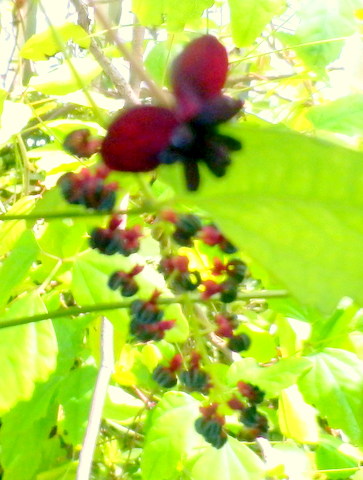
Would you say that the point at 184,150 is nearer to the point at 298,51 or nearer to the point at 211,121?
the point at 211,121

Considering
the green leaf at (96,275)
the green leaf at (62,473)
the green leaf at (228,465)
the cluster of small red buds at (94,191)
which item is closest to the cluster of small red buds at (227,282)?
the cluster of small red buds at (94,191)

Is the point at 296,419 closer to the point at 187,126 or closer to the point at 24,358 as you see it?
the point at 24,358

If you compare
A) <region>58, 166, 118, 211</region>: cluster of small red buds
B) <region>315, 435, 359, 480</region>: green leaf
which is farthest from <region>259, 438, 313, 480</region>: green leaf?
<region>58, 166, 118, 211</region>: cluster of small red buds

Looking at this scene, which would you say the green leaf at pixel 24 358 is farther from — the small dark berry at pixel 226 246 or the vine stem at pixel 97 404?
the small dark berry at pixel 226 246

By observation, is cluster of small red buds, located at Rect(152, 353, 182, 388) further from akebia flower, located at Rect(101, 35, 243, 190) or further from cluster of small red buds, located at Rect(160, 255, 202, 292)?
akebia flower, located at Rect(101, 35, 243, 190)

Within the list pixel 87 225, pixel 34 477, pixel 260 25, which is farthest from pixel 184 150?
pixel 34 477
